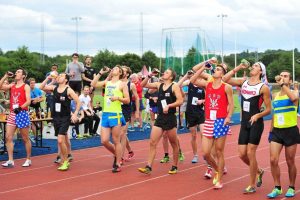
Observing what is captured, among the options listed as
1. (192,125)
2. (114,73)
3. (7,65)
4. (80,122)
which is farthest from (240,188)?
(7,65)

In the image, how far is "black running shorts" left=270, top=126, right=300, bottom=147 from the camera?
740 cm

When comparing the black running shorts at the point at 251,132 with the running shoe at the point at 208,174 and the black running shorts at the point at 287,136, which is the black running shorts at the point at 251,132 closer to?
the black running shorts at the point at 287,136

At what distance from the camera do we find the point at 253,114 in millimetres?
7684

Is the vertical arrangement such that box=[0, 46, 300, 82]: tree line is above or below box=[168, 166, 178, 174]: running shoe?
above

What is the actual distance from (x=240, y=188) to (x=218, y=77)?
188 cm

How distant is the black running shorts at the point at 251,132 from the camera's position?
761cm

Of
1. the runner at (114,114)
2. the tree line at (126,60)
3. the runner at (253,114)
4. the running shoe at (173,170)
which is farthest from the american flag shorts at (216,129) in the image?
the tree line at (126,60)

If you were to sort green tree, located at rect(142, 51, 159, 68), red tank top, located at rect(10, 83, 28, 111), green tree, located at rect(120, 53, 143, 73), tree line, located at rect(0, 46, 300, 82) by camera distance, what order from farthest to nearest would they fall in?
green tree, located at rect(142, 51, 159, 68) < green tree, located at rect(120, 53, 143, 73) < tree line, located at rect(0, 46, 300, 82) < red tank top, located at rect(10, 83, 28, 111)

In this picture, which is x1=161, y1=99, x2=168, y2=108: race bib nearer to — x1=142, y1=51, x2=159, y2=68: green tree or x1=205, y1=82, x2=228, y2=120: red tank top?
x1=205, y1=82, x2=228, y2=120: red tank top

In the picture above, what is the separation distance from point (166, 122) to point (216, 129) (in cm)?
151

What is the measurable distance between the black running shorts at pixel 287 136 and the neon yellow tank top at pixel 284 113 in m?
0.06

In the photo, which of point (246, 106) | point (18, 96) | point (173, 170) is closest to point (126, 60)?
point (18, 96)

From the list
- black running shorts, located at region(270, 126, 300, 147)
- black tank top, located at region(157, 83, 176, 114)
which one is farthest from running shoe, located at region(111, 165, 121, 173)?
black running shorts, located at region(270, 126, 300, 147)

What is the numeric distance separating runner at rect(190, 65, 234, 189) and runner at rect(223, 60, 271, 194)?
452 millimetres
